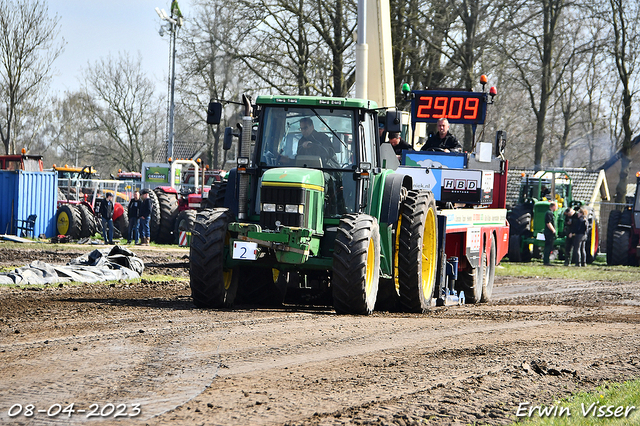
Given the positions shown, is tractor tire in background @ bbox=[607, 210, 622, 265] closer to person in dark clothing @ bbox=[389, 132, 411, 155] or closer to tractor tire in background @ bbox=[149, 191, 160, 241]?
person in dark clothing @ bbox=[389, 132, 411, 155]

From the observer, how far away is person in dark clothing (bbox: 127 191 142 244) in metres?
24.8

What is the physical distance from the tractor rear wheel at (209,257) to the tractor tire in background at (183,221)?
14.2 meters

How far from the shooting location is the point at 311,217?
29.8 feet

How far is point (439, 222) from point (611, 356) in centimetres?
431

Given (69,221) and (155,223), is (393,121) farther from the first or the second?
(69,221)

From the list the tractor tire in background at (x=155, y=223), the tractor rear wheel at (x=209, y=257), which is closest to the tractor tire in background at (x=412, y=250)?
the tractor rear wheel at (x=209, y=257)

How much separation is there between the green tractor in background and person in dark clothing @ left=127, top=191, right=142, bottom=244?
11.6m

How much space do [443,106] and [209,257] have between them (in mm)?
7191

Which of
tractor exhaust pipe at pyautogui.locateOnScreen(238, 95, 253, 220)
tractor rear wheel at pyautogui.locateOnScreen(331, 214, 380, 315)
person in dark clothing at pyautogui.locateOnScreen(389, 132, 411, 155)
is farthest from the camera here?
person in dark clothing at pyautogui.locateOnScreen(389, 132, 411, 155)

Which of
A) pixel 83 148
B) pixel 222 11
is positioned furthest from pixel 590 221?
pixel 83 148

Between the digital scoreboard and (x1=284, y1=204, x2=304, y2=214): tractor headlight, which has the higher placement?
the digital scoreboard

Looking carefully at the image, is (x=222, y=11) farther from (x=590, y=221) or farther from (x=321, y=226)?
(x=321, y=226)

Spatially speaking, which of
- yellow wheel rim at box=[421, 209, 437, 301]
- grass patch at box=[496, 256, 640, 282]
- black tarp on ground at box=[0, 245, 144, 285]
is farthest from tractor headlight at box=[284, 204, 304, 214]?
grass patch at box=[496, 256, 640, 282]

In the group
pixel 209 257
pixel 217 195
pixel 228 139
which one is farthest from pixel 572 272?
pixel 209 257
